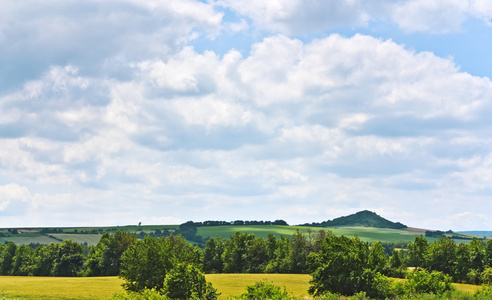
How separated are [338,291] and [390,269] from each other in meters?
74.2

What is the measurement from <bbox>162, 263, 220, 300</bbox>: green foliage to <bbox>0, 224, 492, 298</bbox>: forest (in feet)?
0.33

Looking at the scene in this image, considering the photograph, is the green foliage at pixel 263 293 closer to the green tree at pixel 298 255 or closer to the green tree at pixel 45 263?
the green tree at pixel 298 255

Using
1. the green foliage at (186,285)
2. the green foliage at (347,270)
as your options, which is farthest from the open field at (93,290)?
the green foliage at (186,285)

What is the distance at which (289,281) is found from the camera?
4107 inches

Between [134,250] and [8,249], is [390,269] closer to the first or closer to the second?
[134,250]

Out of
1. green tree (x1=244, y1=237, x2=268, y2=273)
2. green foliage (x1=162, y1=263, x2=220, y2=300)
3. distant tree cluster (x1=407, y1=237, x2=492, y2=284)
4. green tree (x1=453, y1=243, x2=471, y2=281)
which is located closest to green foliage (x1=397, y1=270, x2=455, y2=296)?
green foliage (x1=162, y1=263, x2=220, y2=300)

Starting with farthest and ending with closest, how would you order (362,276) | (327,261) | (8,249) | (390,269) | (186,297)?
1. (8,249)
2. (390,269)
3. (327,261)
4. (362,276)
5. (186,297)

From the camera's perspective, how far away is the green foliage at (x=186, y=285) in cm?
4378

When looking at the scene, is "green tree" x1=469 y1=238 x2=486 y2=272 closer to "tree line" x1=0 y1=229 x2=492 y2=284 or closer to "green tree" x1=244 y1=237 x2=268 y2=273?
"tree line" x1=0 y1=229 x2=492 y2=284

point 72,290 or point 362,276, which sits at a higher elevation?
point 362,276

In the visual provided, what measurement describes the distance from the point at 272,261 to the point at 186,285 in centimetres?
9671

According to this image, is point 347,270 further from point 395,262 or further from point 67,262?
point 67,262

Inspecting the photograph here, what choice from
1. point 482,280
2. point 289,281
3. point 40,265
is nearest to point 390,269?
point 482,280

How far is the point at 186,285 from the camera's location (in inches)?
1729
